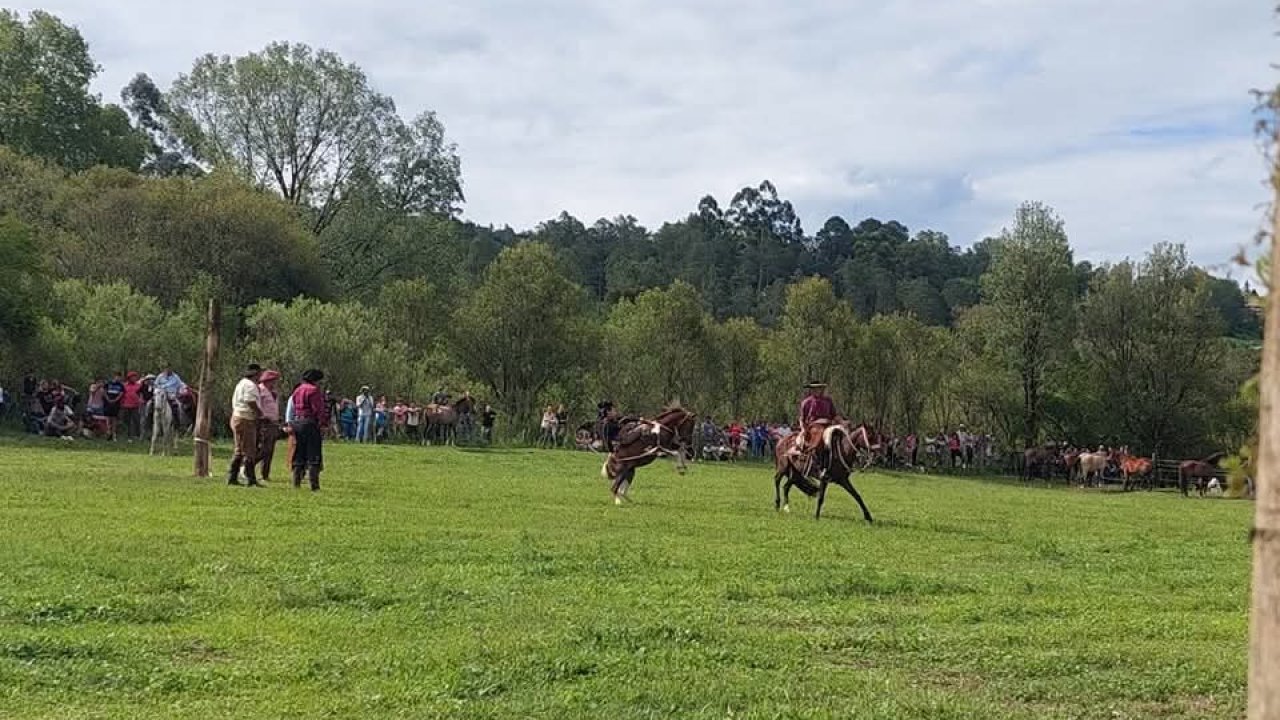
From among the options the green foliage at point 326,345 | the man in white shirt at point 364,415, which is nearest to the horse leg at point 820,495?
the man in white shirt at point 364,415

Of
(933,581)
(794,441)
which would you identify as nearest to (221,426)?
(794,441)

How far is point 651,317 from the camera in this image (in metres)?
60.7

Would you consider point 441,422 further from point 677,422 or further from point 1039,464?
point 1039,464

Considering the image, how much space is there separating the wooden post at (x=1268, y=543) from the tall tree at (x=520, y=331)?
53.5 metres

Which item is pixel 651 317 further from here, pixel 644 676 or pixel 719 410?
pixel 644 676

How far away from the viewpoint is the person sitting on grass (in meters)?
35.0

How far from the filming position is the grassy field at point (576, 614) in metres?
7.69

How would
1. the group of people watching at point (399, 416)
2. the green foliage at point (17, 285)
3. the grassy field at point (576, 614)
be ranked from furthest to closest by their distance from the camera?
the group of people watching at point (399, 416)
the green foliage at point (17, 285)
the grassy field at point (576, 614)

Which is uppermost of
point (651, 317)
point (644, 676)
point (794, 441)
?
point (651, 317)

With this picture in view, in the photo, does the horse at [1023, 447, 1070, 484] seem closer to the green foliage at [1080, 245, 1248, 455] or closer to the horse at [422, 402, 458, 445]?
the green foliage at [1080, 245, 1248, 455]

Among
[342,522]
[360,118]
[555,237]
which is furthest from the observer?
[555,237]

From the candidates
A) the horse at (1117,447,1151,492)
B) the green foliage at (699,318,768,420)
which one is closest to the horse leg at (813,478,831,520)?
the horse at (1117,447,1151,492)

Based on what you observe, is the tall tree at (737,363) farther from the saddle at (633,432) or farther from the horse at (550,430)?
the saddle at (633,432)

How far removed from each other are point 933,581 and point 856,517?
28.4 ft
